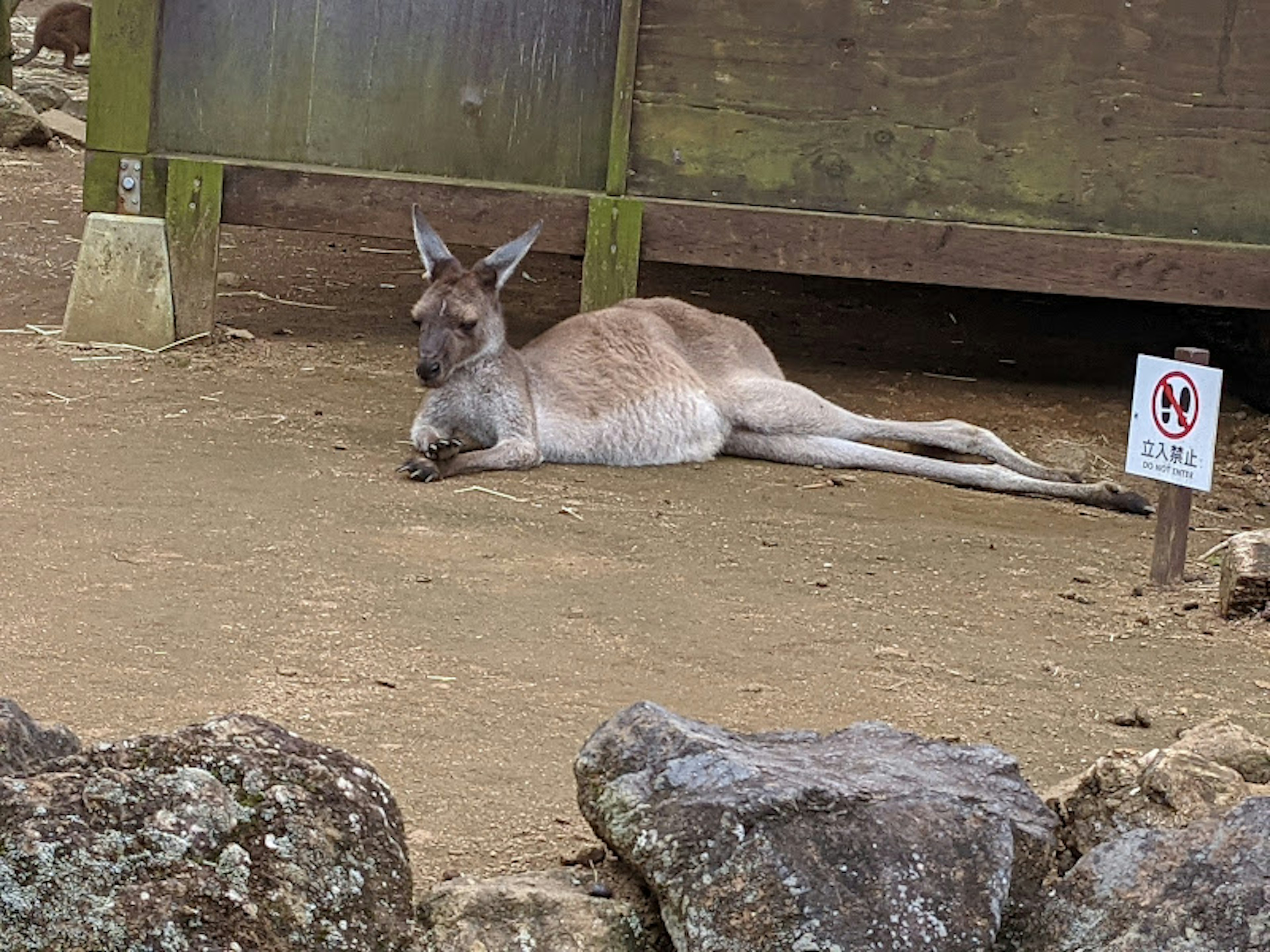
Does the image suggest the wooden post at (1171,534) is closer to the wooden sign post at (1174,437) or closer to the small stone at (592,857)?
the wooden sign post at (1174,437)

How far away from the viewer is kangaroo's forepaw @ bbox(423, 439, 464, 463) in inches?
248

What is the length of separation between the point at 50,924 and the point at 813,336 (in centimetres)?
732

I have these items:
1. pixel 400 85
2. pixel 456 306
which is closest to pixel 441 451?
pixel 456 306

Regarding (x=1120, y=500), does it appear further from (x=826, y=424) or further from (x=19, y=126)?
(x=19, y=126)

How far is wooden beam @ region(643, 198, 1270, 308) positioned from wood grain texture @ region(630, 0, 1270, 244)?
0.13 m

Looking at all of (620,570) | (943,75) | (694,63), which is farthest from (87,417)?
(943,75)

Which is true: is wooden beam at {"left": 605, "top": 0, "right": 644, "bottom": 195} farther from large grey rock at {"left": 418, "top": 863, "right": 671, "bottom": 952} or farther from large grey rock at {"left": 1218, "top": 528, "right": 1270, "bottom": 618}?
large grey rock at {"left": 418, "top": 863, "right": 671, "bottom": 952}

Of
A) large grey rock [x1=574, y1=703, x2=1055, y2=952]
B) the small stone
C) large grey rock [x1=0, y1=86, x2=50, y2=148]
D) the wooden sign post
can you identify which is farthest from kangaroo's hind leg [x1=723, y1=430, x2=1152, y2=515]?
large grey rock [x1=0, y1=86, x2=50, y2=148]

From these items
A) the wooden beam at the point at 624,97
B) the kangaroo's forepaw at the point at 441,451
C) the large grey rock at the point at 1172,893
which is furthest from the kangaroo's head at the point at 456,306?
the large grey rock at the point at 1172,893

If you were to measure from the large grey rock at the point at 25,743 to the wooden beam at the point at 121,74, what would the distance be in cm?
541

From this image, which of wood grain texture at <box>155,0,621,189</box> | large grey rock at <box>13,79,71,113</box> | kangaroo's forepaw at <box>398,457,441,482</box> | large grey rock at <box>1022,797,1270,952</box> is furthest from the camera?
large grey rock at <box>13,79,71,113</box>

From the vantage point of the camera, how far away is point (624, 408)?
670 centimetres

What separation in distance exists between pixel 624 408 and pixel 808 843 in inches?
173

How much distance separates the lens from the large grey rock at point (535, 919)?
7.96 feet
